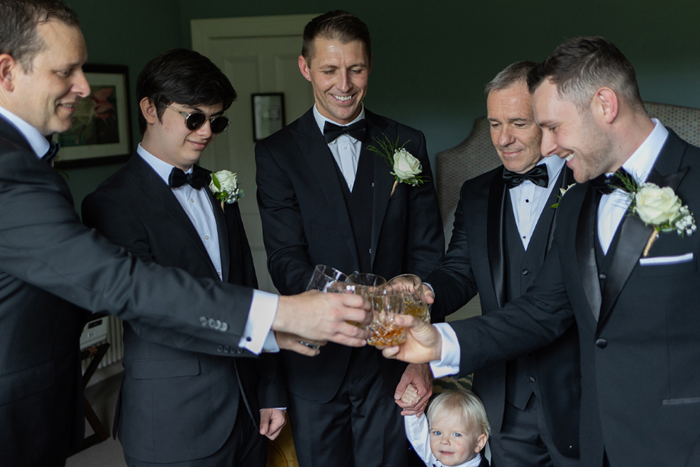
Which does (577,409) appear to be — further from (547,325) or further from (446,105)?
(446,105)

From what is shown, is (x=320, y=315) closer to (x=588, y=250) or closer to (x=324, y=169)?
(x=588, y=250)

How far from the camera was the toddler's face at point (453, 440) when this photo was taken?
8.21 ft

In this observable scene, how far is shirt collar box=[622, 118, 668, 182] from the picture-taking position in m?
1.69

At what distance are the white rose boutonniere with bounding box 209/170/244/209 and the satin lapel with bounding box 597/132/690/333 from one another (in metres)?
1.27

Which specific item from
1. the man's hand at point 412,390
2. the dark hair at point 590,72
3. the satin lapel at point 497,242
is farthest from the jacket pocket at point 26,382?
the dark hair at point 590,72

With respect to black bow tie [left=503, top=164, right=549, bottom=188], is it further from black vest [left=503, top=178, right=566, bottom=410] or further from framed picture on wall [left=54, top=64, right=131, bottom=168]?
framed picture on wall [left=54, top=64, right=131, bottom=168]

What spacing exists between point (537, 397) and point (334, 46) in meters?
1.49

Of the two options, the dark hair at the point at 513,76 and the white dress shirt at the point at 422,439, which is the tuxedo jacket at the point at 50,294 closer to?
the white dress shirt at the point at 422,439

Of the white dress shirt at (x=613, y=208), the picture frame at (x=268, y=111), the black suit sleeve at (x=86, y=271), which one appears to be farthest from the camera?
the picture frame at (x=268, y=111)

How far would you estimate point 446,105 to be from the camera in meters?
5.68

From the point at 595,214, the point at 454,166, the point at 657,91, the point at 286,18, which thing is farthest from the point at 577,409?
the point at 286,18

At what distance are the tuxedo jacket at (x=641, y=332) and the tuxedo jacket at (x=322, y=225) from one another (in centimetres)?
77

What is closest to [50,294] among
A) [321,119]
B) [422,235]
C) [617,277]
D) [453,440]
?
[321,119]

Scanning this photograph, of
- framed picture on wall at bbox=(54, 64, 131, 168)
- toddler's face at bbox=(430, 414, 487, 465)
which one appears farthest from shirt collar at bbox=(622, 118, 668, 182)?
framed picture on wall at bbox=(54, 64, 131, 168)
